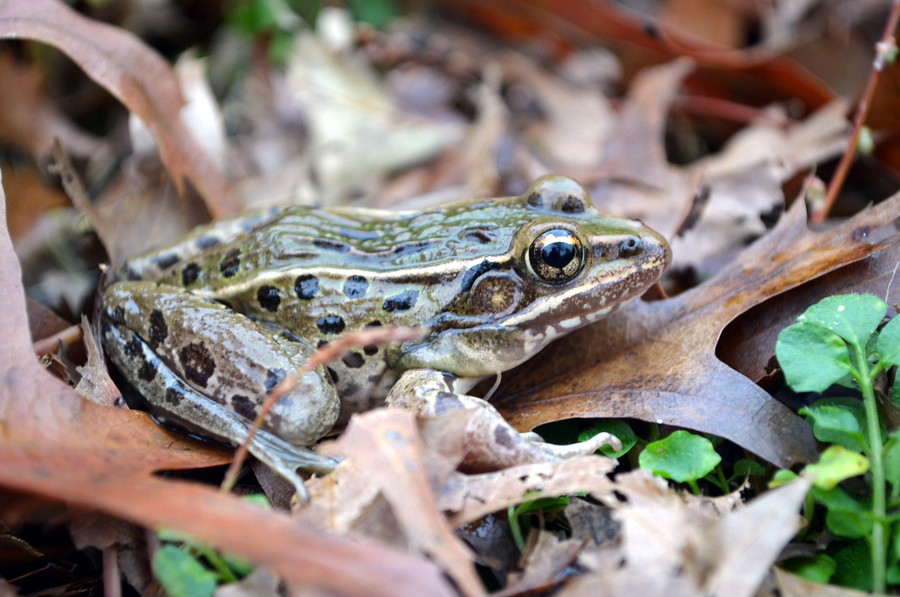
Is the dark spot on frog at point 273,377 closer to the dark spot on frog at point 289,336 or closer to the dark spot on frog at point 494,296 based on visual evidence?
the dark spot on frog at point 289,336

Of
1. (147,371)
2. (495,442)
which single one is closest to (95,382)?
(147,371)

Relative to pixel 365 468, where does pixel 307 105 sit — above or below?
above

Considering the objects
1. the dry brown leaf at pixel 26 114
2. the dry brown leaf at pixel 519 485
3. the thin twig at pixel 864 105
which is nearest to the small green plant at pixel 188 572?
the dry brown leaf at pixel 519 485

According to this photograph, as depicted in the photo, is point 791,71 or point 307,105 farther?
point 307,105

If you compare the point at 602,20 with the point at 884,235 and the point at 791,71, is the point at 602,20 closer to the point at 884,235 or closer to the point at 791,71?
the point at 791,71

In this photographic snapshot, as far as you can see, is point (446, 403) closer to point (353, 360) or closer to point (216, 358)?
point (353, 360)

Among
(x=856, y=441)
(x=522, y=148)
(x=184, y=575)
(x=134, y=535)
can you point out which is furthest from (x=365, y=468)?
(x=522, y=148)
